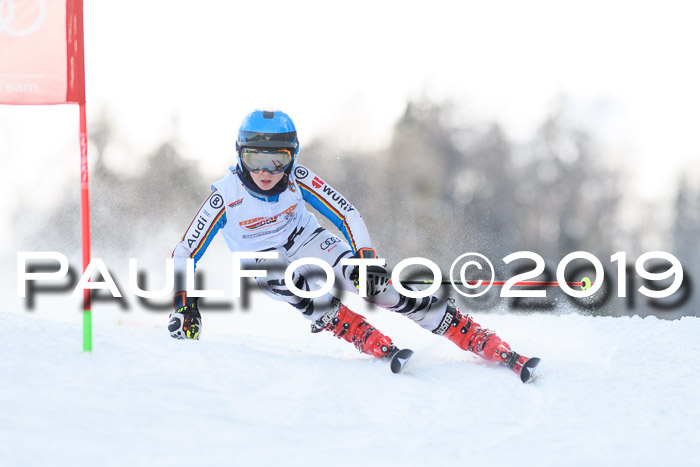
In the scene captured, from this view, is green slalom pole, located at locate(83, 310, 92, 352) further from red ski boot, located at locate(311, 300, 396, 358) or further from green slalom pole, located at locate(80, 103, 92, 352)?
red ski boot, located at locate(311, 300, 396, 358)

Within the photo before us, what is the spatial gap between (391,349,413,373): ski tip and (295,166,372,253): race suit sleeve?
76 cm

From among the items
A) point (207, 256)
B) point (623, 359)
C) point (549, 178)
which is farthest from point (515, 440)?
point (549, 178)

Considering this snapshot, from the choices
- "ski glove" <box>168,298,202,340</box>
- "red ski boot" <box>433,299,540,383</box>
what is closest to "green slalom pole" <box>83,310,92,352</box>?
"ski glove" <box>168,298,202,340</box>

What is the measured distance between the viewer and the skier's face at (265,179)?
4734 millimetres

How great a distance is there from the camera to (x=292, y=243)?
5.12 meters

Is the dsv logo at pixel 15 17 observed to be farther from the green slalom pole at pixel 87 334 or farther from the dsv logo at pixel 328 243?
the dsv logo at pixel 328 243

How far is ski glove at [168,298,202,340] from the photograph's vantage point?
14.9 feet

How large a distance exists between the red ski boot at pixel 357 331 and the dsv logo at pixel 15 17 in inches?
96.2

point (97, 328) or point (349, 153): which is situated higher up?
point (349, 153)

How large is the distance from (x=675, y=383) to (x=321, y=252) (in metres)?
2.37

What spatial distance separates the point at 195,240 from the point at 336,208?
3.05 ft

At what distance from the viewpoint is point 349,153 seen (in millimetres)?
27203

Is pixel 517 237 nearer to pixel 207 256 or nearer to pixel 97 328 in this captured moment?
pixel 207 256

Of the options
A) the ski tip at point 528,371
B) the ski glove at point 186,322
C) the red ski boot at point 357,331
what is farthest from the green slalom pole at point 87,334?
the ski tip at point 528,371
